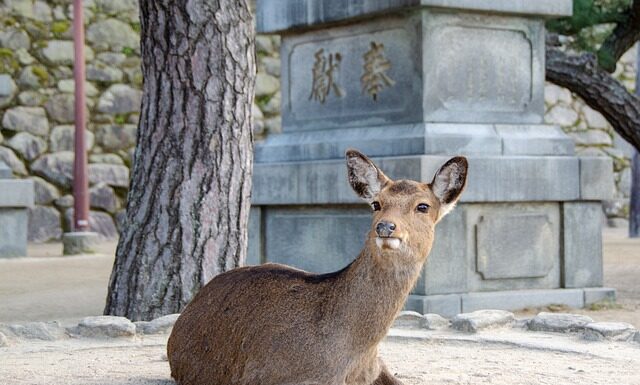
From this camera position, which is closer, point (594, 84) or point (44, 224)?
point (594, 84)

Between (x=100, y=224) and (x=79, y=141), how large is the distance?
1988 millimetres

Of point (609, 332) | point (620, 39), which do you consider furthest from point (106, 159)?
point (609, 332)

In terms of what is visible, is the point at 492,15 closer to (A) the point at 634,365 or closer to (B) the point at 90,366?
(A) the point at 634,365

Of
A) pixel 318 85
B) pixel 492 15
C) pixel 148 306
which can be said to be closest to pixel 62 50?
pixel 318 85

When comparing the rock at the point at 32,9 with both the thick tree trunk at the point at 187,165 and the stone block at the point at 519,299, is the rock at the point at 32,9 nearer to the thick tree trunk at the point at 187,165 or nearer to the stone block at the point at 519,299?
the thick tree trunk at the point at 187,165

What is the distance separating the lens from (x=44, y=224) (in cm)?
1467

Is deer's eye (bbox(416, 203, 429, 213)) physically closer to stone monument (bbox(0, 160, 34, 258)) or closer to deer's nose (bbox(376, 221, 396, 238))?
deer's nose (bbox(376, 221, 396, 238))

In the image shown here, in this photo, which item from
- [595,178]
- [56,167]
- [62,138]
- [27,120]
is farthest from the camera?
[62,138]

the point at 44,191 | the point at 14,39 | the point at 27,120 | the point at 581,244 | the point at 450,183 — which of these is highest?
the point at 14,39

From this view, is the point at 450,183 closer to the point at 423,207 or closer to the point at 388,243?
the point at 423,207

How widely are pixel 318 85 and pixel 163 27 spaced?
8.02ft

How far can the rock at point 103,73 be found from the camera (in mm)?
15141

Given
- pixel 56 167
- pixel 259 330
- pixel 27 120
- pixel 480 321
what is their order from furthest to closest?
1. pixel 56 167
2. pixel 27 120
3. pixel 480 321
4. pixel 259 330

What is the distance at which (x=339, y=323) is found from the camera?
3.90 metres
